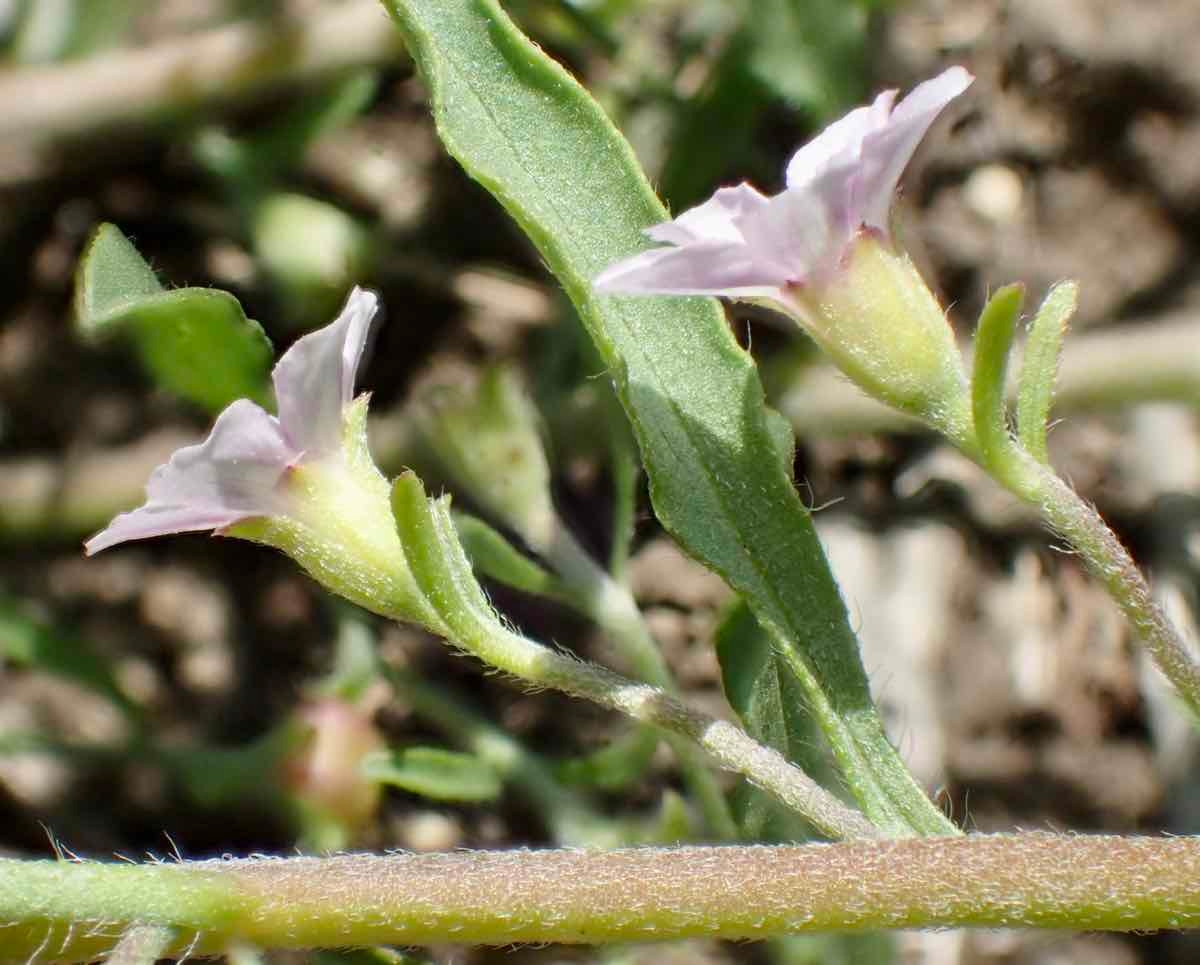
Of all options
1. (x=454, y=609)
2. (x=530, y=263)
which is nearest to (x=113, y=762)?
(x=530, y=263)

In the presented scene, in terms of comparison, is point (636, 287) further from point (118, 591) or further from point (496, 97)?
point (118, 591)

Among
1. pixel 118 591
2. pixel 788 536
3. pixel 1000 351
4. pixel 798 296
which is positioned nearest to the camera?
pixel 1000 351

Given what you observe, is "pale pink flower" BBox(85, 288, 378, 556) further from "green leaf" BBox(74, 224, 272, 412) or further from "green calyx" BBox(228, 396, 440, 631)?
"green leaf" BBox(74, 224, 272, 412)

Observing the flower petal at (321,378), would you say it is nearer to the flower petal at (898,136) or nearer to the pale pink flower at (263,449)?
the pale pink flower at (263,449)

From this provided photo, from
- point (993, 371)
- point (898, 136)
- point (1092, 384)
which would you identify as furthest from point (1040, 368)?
point (1092, 384)

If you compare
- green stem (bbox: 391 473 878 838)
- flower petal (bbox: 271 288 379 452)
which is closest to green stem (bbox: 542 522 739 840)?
green stem (bbox: 391 473 878 838)

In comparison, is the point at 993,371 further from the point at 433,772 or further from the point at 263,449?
the point at 433,772

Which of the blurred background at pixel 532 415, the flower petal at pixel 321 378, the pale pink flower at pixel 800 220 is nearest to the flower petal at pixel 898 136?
the pale pink flower at pixel 800 220
